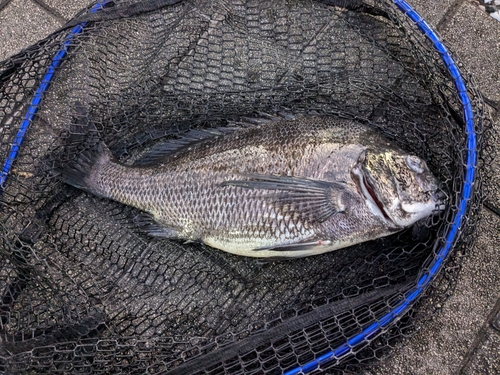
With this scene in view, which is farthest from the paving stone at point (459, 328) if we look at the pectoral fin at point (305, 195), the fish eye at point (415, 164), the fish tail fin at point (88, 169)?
the fish tail fin at point (88, 169)

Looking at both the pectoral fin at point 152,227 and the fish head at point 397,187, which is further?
the pectoral fin at point 152,227

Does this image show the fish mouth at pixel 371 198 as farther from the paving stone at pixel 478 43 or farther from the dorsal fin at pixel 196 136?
the paving stone at pixel 478 43

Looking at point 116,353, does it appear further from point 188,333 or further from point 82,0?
point 82,0

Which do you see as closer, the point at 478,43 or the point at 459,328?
the point at 459,328

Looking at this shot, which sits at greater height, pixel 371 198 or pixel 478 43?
pixel 478 43

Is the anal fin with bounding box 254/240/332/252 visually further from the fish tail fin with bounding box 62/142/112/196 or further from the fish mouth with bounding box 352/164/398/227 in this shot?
the fish tail fin with bounding box 62/142/112/196

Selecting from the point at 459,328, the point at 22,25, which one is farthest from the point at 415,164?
the point at 22,25

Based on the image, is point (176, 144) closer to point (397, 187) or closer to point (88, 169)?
point (88, 169)
